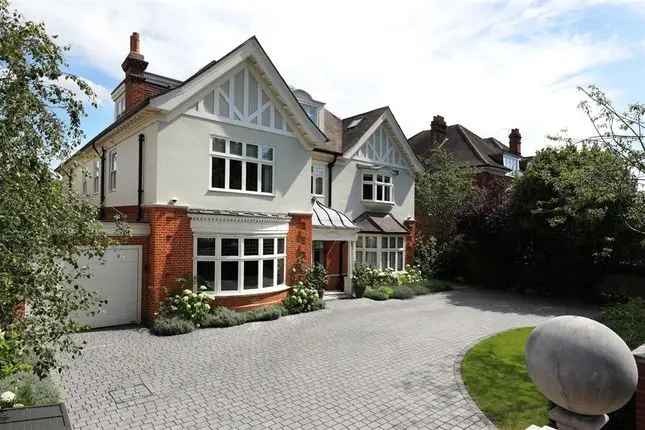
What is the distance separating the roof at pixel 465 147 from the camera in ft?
105

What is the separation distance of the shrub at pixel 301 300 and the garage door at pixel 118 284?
5.17 meters

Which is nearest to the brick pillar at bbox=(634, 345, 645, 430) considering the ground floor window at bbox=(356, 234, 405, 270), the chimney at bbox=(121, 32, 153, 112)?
the ground floor window at bbox=(356, 234, 405, 270)

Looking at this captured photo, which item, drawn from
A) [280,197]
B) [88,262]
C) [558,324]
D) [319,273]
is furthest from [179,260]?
[558,324]

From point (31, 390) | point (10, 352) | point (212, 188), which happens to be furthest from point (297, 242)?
point (10, 352)

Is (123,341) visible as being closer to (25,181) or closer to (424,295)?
(25,181)

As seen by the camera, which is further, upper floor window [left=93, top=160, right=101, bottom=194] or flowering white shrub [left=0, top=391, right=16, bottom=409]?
upper floor window [left=93, top=160, right=101, bottom=194]

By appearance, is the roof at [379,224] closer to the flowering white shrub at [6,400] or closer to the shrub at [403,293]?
the shrub at [403,293]

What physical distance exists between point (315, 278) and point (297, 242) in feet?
5.54

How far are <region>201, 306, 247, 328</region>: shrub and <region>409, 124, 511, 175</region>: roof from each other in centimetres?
2210

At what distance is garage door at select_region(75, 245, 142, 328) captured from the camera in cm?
1206

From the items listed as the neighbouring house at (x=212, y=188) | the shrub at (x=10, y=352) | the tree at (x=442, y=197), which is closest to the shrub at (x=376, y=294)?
the neighbouring house at (x=212, y=188)

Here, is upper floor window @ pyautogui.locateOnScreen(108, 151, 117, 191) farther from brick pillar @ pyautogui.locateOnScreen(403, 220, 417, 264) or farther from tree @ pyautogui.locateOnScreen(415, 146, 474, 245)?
tree @ pyautogui.locateOnScreen(415, 146, 474, 245)

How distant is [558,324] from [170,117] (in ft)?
39.6

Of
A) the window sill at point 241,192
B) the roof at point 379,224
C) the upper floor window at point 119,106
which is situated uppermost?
the upper floor window at point 119,106
